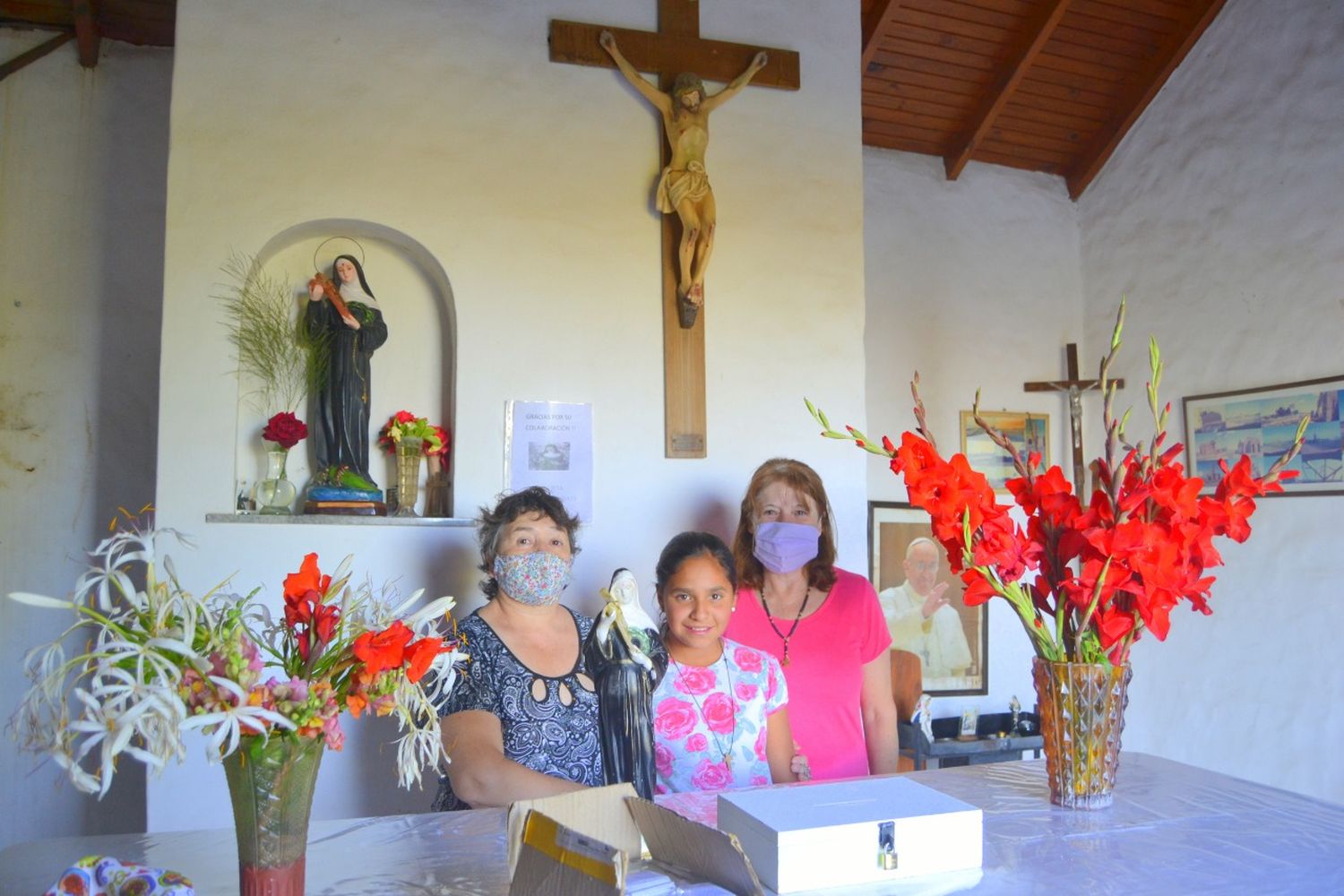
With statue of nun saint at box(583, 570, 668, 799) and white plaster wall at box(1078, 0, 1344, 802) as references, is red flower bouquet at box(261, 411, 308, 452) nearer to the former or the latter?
statue of nun saint at box(583, 570, 668, 799)

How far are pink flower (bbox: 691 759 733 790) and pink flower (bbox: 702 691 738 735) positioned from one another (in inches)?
2.9

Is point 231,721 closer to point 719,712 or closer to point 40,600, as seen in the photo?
point 40,600

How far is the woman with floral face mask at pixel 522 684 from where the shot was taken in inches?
77.0

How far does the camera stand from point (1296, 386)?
415 centimetres

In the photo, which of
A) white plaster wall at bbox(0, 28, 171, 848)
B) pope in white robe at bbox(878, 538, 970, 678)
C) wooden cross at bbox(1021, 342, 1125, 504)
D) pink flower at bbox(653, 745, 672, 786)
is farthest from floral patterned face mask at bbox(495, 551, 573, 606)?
wooden cross at bbox(1021, 342, 1125, 504)

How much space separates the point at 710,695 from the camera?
7.17 ft

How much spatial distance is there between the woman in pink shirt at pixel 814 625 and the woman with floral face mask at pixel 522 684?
0.55m

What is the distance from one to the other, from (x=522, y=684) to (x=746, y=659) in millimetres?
512

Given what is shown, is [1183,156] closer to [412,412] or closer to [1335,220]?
[1335,220]

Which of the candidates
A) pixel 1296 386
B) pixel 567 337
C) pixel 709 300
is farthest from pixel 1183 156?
pixel 567 337

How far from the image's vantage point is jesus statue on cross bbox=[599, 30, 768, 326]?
3207 millimetres

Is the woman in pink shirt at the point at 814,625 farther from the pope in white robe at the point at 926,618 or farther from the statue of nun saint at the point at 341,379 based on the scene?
the pope in white robe at the point at 926,618

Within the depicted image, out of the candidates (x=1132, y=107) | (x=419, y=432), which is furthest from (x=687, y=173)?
(x=1132, y=107)

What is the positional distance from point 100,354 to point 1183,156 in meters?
4.73
